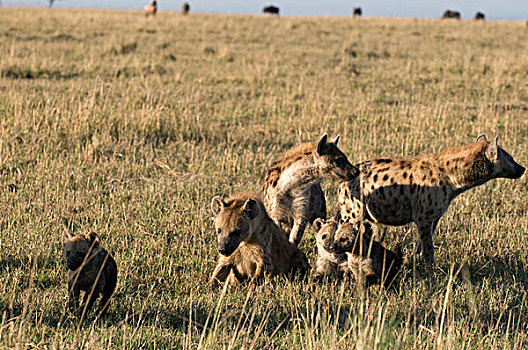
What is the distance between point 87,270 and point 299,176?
2.46 metres

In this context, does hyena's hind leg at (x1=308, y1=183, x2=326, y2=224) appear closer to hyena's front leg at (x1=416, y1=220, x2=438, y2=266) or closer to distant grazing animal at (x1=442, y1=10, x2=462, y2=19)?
hyena's front leg at (x1=416, y1=220, x2=438, y2=266)

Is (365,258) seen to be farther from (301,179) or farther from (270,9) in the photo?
(270,9)

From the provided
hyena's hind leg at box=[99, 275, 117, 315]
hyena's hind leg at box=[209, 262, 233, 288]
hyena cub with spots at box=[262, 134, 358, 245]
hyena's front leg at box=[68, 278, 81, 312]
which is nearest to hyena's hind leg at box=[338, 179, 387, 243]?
hyena cub with spots at box=[262, 134, 358, 245]

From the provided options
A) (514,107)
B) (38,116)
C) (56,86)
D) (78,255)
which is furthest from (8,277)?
(514,107)

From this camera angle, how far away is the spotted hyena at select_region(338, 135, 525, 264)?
5.79 m

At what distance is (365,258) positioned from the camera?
5398mm

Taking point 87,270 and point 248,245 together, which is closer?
point 87,270

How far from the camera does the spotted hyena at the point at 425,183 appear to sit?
5.79 m

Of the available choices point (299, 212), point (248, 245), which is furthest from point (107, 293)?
point (299, 212)

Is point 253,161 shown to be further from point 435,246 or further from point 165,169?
point 435,246

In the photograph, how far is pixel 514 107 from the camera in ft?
44.2

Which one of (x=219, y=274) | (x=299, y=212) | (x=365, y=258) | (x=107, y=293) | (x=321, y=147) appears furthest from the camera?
(x=299, y=212)

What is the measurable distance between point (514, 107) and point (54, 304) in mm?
11169

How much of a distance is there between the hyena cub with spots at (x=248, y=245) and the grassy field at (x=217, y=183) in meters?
0.19
